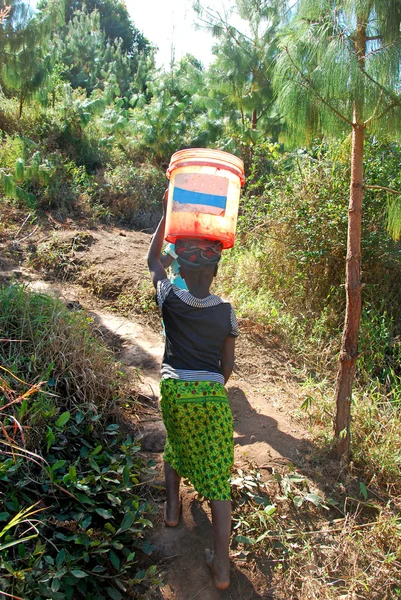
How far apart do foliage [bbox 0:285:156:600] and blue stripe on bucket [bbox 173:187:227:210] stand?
94 centimetres

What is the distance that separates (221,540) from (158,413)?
118cm

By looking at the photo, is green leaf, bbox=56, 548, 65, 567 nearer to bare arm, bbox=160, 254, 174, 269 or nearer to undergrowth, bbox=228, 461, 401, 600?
undergrowth, bbox=228, 461, 401, 600

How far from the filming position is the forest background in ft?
8.88

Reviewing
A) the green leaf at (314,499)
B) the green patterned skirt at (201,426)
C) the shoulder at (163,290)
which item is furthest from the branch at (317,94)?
the green leaf at (314,499)

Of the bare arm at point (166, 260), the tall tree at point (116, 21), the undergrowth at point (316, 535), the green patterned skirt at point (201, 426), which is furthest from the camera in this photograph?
the tall tree at point (116, 21)

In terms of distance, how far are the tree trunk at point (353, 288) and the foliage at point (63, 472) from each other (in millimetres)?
1153

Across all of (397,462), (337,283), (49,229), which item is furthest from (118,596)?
(49,229)

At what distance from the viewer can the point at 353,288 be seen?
9.00ft

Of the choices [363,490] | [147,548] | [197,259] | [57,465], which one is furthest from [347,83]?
[147,548]

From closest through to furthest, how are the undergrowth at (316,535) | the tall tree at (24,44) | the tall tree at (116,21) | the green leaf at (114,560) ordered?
the green leaf at (114,560), the undergrowth at (316,535), the tall tree at (24,44), the tall tree at (116,21)

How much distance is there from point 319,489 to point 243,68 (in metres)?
6.84

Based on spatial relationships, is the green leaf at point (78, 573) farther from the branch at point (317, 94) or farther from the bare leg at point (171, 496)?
the branch at point (317, 94)

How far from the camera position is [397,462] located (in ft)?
9.08

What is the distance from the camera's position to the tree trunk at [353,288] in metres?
2.73
